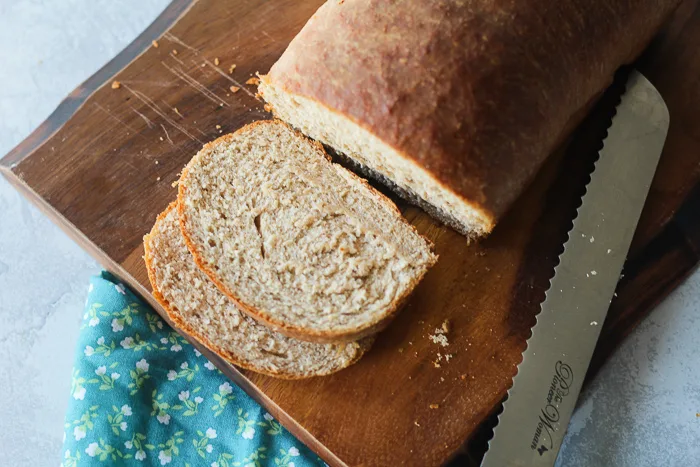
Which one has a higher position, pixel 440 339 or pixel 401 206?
pixel 401 206

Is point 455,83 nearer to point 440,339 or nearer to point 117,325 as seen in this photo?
point 440,339

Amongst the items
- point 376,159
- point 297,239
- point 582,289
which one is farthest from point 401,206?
point 582,289

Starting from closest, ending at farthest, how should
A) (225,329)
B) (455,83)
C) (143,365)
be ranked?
(455,83) → (225,329) → (143,365)

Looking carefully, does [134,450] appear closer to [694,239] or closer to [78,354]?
[78,354]

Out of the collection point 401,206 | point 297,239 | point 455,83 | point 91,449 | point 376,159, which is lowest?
point 91,449

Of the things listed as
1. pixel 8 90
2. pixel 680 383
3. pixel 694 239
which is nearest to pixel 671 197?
pixel 694 239

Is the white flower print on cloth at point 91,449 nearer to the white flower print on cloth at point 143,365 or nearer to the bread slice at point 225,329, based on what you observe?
the white flower print on cloth at point 143,365

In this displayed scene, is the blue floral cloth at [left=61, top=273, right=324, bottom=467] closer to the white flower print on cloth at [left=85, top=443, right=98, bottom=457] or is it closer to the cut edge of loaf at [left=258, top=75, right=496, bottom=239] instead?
the white flower print on cloth at [left=85, top=443, right=98, bottom=457]
